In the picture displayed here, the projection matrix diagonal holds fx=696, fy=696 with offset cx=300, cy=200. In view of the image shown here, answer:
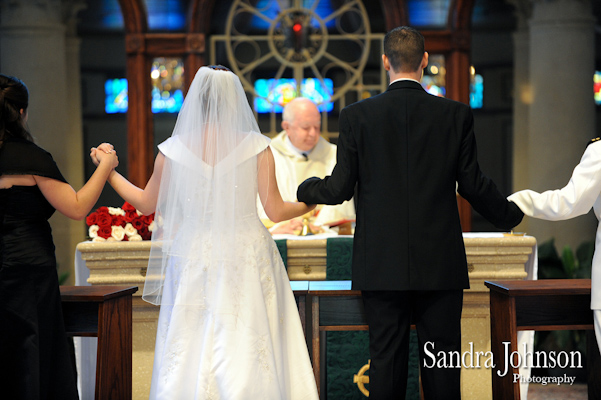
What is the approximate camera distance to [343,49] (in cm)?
781

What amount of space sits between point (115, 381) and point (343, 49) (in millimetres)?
5301

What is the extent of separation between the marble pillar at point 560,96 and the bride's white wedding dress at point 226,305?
536 cm

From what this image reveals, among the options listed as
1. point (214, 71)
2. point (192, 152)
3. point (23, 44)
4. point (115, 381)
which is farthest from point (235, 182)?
point (23, 44)

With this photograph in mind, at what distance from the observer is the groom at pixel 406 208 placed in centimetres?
290

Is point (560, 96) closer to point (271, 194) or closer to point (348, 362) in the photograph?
point (348, 362)

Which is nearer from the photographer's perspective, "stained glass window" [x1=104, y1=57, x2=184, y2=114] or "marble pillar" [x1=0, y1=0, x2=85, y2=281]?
"marble pillar" [x1=0, y1=0, x2=85, y2=281]

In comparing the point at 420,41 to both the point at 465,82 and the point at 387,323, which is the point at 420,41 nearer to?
the point at 387,323

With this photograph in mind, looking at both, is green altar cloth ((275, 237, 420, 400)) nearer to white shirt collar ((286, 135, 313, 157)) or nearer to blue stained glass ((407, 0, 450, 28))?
white shirt collar ((286, 135, 313, 157))

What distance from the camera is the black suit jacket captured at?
290 cm

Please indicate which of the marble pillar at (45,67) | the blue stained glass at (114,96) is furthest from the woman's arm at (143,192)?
the blue stained glass at (114,96)

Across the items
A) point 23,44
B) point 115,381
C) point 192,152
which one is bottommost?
point 115,381

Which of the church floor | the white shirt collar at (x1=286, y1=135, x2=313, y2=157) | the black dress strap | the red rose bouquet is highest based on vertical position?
the white shirt collar at (x1=286, y1=135, x2=313, y2=157)

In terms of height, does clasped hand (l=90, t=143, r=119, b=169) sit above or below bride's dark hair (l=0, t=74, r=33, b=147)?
below

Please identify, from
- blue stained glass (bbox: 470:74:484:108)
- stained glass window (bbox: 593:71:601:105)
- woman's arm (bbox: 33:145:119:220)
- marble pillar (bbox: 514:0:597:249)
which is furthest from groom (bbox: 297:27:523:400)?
stained glass window (bbox: 593:71:601:105)
